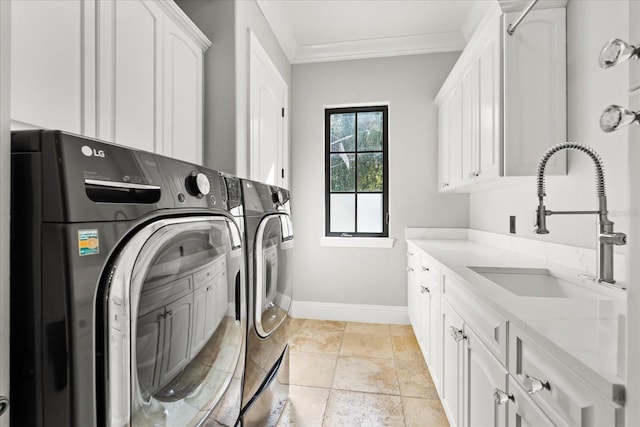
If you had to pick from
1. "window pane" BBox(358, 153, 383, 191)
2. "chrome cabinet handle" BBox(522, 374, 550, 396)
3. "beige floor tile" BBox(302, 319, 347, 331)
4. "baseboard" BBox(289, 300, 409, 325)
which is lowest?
"beige floor tile" BBox(302, 319, 347, 331)

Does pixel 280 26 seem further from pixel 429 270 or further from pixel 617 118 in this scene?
pixel 617 118

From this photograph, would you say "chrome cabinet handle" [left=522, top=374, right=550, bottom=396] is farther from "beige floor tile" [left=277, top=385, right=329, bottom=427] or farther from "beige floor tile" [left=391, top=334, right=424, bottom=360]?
"beige floor tile" [left=391, top=334, right=424, bottom=360]

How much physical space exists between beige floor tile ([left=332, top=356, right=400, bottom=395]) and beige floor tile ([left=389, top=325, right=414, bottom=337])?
0.56 m

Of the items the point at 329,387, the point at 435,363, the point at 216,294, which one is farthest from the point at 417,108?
the point at 216,294

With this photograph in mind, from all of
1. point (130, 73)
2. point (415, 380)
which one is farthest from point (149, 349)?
point (415, 380)

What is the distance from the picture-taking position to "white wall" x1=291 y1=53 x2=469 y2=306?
123 inches

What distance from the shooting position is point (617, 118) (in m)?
0.52

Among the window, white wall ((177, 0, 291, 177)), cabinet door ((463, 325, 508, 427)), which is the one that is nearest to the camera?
cabinet door ((463, 325, 508, 427))

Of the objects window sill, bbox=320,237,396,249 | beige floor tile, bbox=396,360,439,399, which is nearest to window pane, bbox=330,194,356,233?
window sill, bbox=320,237,396,249

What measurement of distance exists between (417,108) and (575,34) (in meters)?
1.60

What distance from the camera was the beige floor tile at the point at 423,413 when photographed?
171 centimetres

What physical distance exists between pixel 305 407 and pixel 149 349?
145cm

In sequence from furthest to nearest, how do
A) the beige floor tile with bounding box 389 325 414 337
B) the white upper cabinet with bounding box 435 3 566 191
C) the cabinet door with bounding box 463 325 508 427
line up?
the beige floor tile with bounding box 389 325 414 337, the white upper cabinet with bounding box 435 3 566 191, the cabinet door with bounding box 463 325 508 427

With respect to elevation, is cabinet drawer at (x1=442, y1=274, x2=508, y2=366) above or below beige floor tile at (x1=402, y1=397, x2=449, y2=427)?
above
